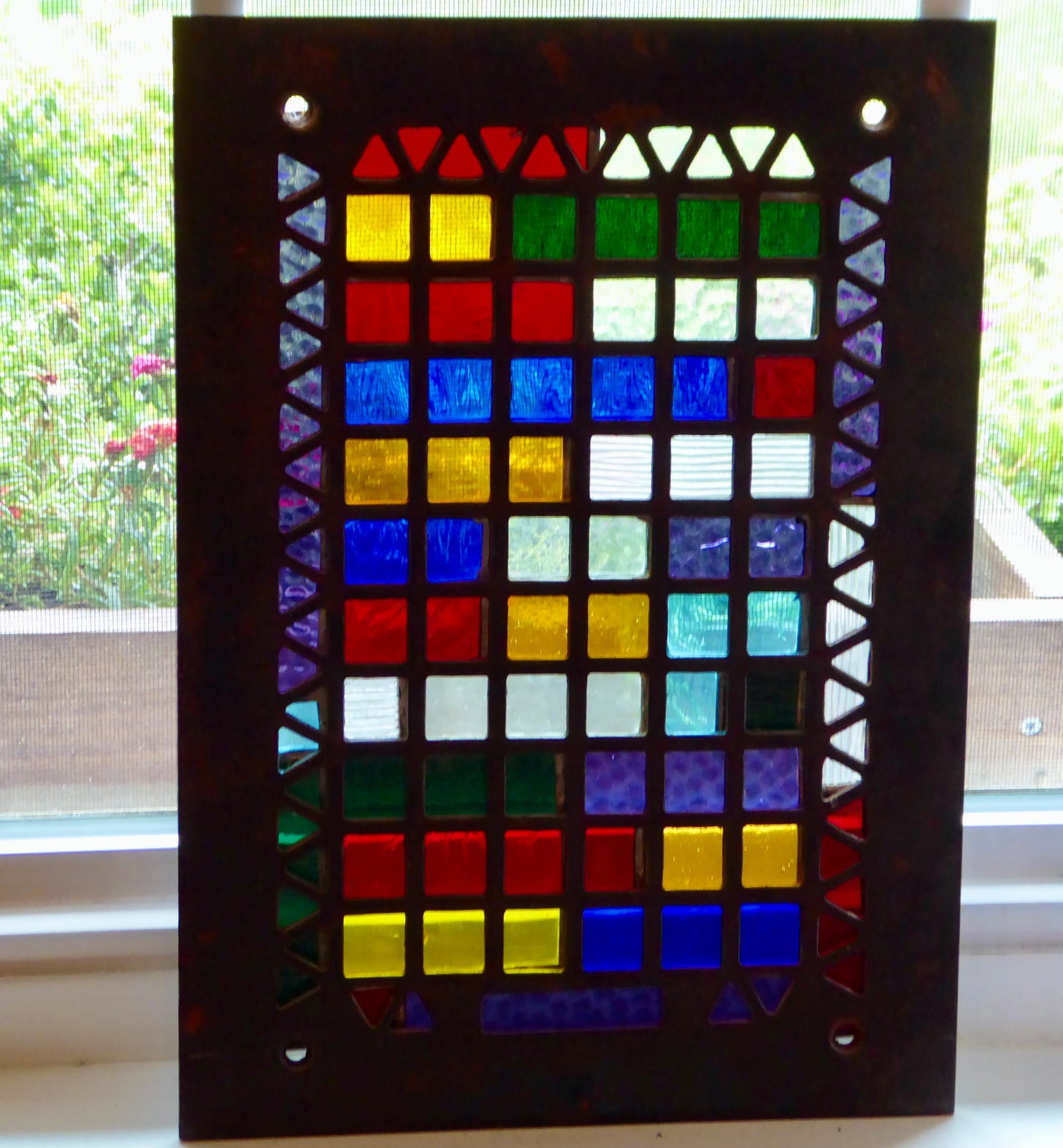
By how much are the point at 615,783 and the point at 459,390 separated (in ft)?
0.86

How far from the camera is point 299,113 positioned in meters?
0.68

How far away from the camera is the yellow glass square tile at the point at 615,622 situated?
28.6 inches

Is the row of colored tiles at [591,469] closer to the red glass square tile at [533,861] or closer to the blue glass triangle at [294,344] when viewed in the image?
the blue glass triangle at [294,344]

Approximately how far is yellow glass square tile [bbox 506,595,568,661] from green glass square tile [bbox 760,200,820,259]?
25 cm

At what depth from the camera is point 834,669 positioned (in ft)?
2.42

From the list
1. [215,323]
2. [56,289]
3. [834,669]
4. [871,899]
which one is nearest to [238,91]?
[215,323]

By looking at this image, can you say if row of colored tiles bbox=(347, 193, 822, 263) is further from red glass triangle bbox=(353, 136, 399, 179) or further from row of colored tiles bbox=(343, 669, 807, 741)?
row of colored tiles bbox=(343, 669, 807, 741)

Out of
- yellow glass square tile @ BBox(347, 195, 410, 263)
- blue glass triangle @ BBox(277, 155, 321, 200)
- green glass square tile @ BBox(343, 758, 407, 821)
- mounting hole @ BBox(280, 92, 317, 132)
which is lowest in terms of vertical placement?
green glass square tile @ BBox(343, 758, 407, 821)

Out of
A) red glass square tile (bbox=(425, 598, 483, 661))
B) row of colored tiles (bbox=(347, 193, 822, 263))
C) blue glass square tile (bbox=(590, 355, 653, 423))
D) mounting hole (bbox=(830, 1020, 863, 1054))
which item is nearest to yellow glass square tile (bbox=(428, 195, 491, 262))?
row of colored tiles (bbox=(347, 193, 822, 263))

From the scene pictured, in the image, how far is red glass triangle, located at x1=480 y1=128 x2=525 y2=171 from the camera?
27.2 inches

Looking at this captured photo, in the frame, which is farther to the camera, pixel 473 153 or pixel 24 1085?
pixel 24 1085

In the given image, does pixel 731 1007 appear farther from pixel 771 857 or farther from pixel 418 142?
pixel 418 142

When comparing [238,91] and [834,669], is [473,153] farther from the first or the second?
[834,669]

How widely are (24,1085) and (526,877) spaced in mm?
381
